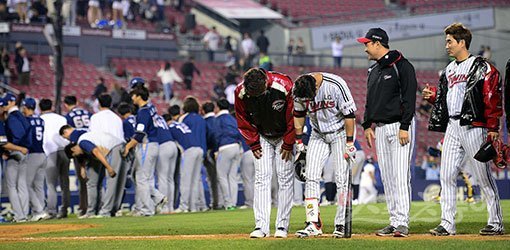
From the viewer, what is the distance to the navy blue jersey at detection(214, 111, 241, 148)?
20.2 m

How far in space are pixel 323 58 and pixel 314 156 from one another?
31.7 metres

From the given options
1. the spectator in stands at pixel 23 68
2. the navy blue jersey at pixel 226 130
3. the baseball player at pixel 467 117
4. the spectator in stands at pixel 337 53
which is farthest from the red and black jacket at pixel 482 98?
the spectator in stands at pixel 337 53

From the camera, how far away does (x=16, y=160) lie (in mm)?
17656

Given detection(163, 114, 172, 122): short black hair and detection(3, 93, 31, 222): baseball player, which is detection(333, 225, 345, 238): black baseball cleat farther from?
detection(163, 114, 172, 122): short black hair

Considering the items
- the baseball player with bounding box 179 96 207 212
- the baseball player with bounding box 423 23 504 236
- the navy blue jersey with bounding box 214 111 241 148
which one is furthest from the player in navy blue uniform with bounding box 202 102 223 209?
the baseball player with bounding box 423 23 504 236

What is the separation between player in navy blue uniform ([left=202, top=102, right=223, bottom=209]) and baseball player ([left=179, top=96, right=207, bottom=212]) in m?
0.41

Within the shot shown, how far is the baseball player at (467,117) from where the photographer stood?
36.3ft

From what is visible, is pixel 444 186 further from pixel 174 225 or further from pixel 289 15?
pixel 289 15

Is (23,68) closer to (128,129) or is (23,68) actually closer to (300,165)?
(128,129)

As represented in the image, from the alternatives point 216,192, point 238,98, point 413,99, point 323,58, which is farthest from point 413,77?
point 323,58

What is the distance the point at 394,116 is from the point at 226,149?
9.30 m

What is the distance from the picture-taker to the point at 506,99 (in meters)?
11.1

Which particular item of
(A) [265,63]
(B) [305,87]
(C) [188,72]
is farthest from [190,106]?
(C) [188,72]

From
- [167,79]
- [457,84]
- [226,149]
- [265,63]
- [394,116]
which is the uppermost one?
[265,63]
